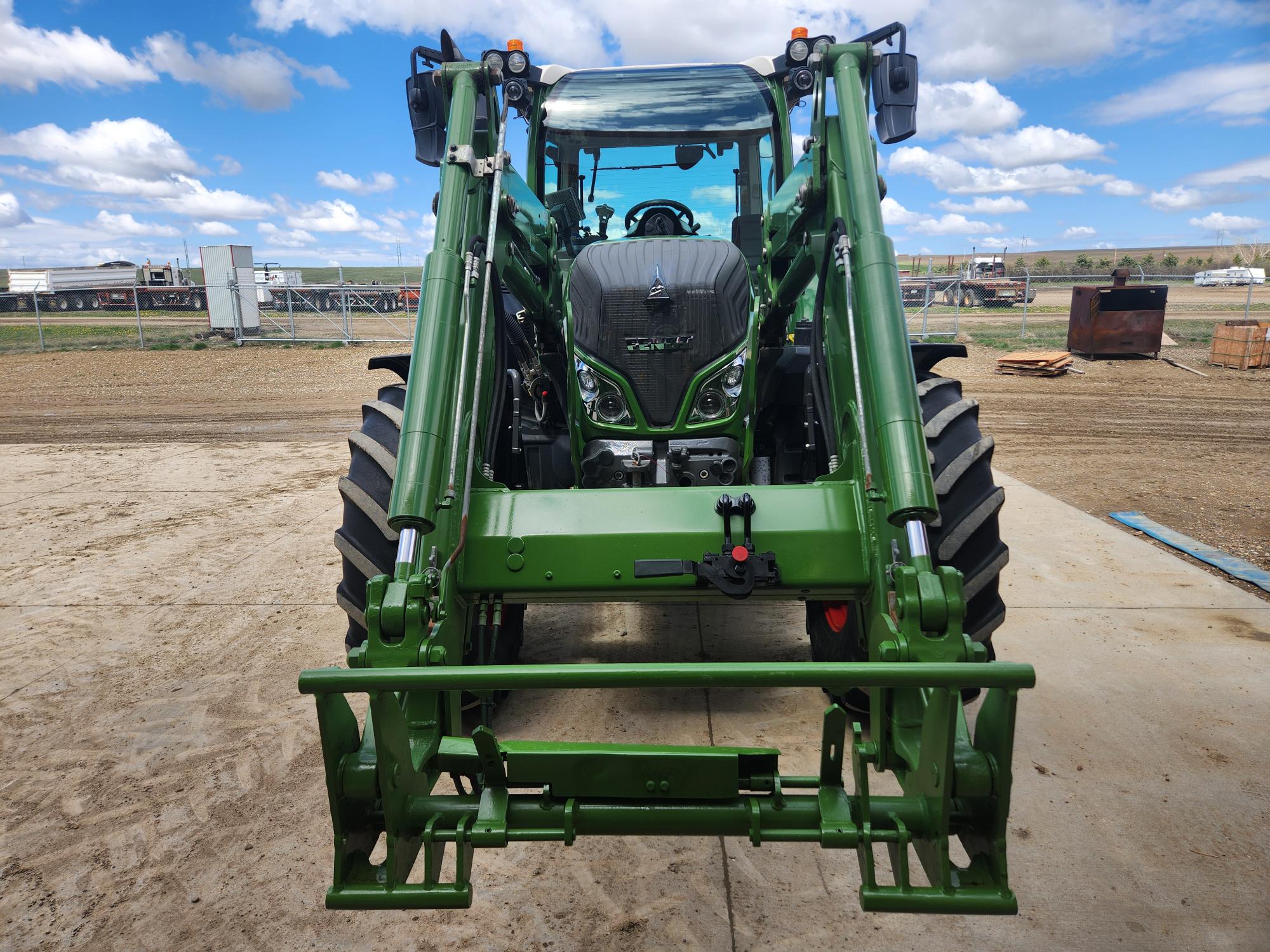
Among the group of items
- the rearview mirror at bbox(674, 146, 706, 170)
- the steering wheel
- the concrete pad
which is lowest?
the concrete pad

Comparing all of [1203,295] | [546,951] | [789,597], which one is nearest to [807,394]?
[789,597]

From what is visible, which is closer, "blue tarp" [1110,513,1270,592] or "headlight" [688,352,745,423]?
"headlight" [688,352,745,423]

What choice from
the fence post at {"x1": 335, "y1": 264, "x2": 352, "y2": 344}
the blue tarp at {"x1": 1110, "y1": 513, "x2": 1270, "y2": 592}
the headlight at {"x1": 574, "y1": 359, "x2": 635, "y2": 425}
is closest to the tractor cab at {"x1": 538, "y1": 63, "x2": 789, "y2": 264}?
the headlight at {"x1": 574, "y1": 359, "x2": 635, "y2": 425}

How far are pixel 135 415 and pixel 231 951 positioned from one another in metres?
12.4

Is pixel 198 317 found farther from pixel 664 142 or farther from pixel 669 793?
pixel 669 793

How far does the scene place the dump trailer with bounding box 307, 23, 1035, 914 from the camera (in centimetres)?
214

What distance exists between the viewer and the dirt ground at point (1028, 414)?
7738 mm

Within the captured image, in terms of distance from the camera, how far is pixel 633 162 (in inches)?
186

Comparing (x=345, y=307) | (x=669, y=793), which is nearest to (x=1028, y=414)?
(x=669, y=793)

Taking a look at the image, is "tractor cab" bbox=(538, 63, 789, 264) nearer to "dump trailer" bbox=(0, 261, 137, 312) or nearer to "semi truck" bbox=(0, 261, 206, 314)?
"semi truck" bbox=(0, 261, 206, 314)

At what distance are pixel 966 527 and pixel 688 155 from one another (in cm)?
257

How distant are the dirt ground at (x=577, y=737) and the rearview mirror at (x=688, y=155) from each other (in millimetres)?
2463

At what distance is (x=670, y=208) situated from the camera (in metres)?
4.67

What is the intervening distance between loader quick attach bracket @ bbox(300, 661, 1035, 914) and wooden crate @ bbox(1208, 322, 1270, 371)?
1639cm
